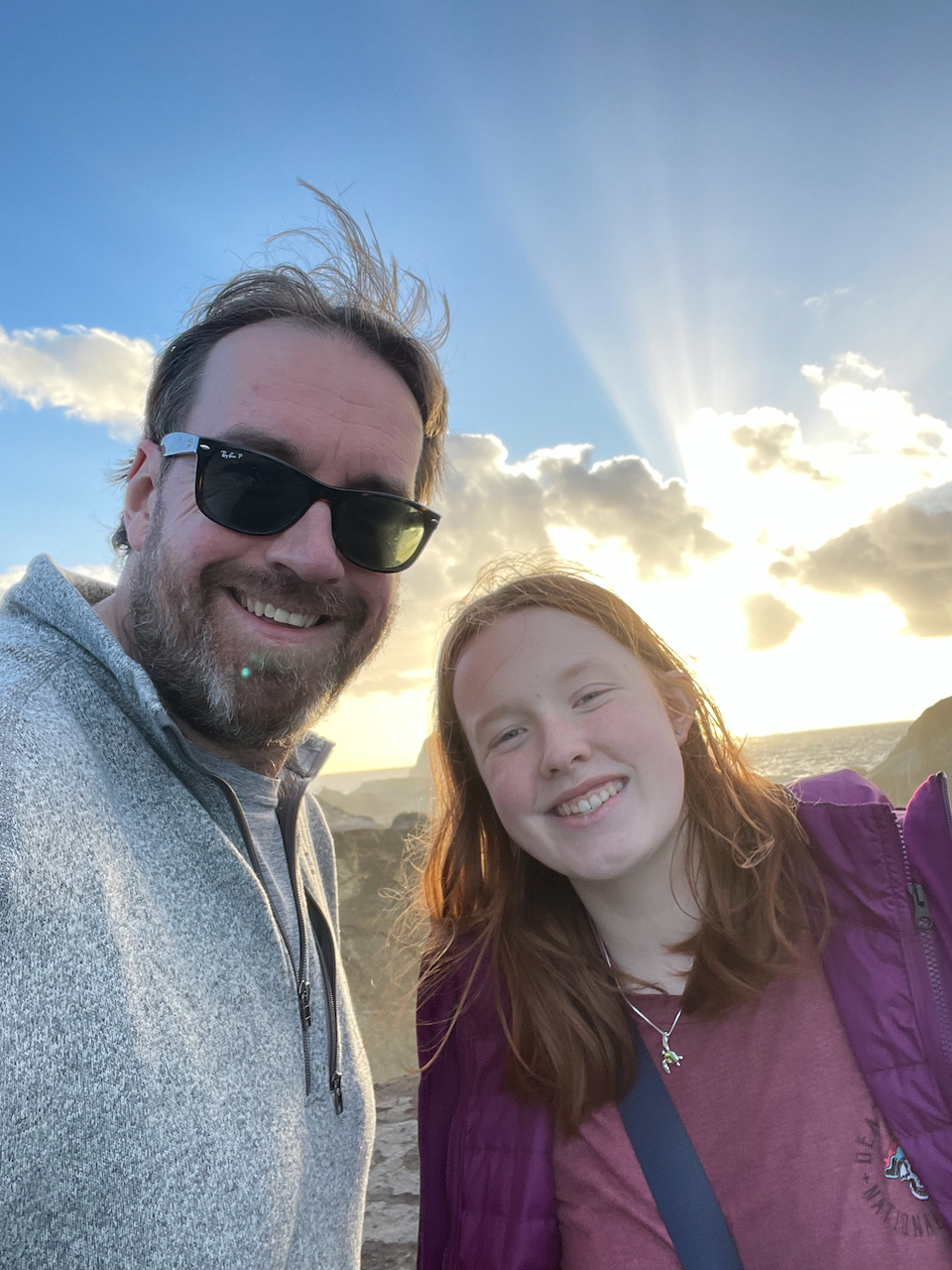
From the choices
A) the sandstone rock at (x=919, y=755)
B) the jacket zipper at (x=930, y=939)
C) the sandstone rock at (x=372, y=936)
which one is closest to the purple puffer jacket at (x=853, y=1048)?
the jacket zipper at (x=930, y=939)

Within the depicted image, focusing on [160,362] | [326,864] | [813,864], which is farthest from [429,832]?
[160,362]

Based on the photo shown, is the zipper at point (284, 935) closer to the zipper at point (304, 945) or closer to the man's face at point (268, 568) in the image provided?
the zipper at point (304, 945)

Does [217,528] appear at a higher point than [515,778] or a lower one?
higher

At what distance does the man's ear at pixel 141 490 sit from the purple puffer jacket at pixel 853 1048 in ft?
5.71

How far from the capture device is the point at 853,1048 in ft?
5.46

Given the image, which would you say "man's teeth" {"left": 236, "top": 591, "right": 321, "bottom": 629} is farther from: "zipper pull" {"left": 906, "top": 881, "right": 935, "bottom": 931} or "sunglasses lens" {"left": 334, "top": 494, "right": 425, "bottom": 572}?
"zipper pull" {"left": 906, "top": 881, "right": 935, "bottom": 931}

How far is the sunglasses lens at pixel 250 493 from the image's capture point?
6.25ft

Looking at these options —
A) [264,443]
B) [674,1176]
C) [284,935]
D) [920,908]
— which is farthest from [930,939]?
[264,443]

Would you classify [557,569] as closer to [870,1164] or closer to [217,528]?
[217,528]

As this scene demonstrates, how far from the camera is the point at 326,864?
102 inches

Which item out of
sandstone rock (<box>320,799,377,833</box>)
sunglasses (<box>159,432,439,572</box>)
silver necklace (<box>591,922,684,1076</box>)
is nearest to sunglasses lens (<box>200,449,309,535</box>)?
sunglasses (<box>159,432,439,572</box>)

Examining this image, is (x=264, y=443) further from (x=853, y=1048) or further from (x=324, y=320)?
(x=853, y=1048)

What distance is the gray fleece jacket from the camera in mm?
1061

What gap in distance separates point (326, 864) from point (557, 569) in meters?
1.36
